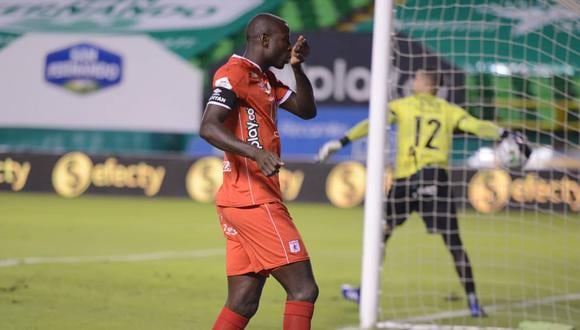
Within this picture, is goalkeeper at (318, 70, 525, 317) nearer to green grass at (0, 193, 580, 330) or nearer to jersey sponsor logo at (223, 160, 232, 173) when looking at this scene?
green grass at (0, 193, 580, 330)

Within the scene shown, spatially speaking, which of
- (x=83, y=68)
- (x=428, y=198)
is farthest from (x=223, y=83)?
(x=83, y=68)

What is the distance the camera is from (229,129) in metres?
5.82

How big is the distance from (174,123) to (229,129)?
59.7 feet

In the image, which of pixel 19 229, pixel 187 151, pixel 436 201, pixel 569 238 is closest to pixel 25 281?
pixel 436 201

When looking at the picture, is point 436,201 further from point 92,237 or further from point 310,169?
point 310,169

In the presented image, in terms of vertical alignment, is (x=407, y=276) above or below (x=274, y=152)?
below

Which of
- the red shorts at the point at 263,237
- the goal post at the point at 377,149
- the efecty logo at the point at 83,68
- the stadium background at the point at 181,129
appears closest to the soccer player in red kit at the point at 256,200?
the red shorts at the point at 263,237

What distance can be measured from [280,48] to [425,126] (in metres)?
3.99

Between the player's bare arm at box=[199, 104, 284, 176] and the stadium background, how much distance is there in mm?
5584

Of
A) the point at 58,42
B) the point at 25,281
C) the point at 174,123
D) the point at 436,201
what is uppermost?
the point at 58,42

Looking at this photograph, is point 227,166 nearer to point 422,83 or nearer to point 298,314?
point 298,314

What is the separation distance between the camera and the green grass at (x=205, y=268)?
8891 millimetres

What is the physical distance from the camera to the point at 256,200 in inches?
230

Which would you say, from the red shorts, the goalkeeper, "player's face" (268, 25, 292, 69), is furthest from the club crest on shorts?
the goalkeeper
